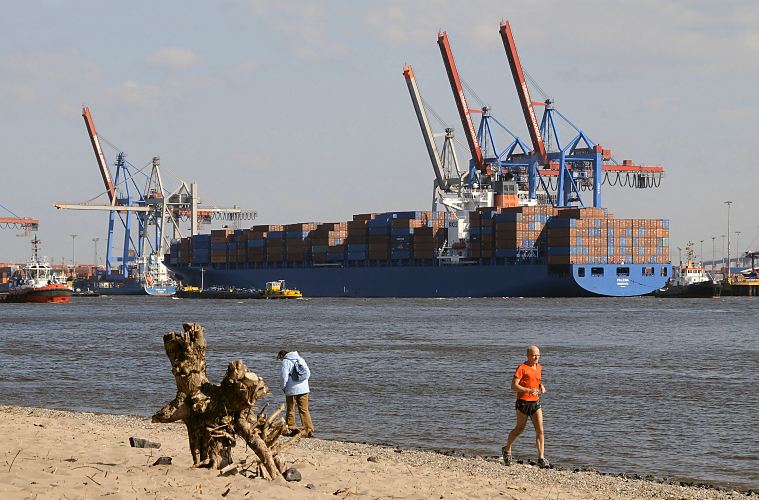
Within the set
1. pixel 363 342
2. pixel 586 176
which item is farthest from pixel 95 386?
pixel 586 176

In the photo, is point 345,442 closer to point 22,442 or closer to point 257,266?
point 22,442

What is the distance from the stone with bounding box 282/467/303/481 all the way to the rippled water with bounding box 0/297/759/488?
5120mm

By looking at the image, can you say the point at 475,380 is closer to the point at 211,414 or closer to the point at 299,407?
the point at 299,407

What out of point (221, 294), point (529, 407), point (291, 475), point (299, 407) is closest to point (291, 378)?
point (299, 407)

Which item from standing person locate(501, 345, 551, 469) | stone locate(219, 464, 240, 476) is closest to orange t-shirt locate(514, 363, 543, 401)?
standing person locate(501, 345, 551, 469)

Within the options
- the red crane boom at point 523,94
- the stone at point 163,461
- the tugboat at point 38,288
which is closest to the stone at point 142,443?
the stone at point 163,461

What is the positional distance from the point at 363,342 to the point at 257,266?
3430 inches

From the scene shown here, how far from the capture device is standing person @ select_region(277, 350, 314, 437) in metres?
15.2

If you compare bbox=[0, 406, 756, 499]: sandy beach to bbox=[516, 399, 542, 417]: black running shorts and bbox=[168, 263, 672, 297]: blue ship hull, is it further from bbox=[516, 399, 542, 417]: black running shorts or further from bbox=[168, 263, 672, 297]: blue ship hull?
bbox=[168, 263, 672, 297]: blue ship hull

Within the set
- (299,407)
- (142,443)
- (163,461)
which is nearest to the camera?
(163,461)

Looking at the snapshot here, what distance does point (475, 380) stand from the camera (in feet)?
92.5

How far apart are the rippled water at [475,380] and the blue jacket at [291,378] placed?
2.53m

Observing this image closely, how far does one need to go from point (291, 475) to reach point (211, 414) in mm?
1076

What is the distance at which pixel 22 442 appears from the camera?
1367cm
